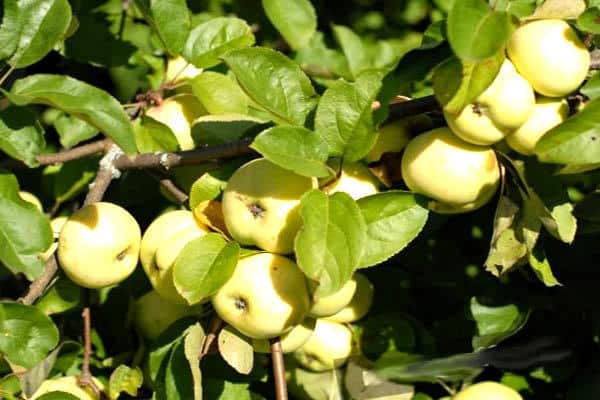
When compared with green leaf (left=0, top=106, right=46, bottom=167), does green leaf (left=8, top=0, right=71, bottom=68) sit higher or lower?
higher

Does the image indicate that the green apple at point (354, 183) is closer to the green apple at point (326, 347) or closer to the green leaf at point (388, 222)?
the green leaf at point (388, 222)

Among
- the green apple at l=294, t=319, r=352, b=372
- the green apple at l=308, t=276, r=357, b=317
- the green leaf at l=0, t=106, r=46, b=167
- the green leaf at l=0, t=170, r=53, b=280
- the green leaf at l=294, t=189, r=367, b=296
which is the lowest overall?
the green apple at l=294, t=319, r=352, b=372

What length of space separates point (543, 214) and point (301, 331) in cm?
36

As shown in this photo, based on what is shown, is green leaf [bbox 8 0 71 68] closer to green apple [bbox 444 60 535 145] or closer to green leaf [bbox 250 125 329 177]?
green leaf [bbox 250 125 329 177]

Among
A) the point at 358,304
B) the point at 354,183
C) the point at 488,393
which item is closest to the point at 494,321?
the point at 488,393

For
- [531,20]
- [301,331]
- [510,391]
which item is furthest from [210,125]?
[510,391]

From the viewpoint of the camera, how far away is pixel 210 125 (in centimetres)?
128

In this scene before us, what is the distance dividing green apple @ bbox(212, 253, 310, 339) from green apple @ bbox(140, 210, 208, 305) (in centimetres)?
9

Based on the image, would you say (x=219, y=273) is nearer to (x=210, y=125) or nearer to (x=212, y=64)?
(x=210, y=125)

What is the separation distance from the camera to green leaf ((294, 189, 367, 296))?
1.02 meters

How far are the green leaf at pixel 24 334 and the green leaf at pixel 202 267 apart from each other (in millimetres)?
202

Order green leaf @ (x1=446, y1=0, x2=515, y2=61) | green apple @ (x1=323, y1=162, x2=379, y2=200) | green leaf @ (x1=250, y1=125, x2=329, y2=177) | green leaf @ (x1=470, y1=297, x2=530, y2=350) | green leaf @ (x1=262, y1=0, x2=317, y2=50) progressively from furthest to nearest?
green leaf @ (x1=262, y1=0, x2=317, y2=50)
green leaf @ (x1=470, y1=297, x2=530, y2=350)
green apple @ (x1=323, y1=162, x2=379, y2=200)
green leaf @ (x1=250, y1=125, x2=329, y2=177)
green leaf @ (x1=446, y1=0, x2=515, y2=61)

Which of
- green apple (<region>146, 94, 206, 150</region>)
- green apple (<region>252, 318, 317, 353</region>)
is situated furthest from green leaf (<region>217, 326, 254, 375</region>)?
green apple (<region>146, 94, 206, 150</region>)

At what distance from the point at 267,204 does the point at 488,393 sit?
0.47 m
